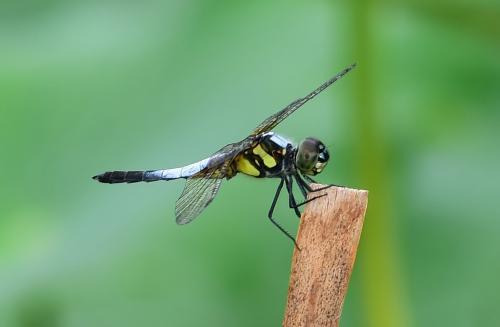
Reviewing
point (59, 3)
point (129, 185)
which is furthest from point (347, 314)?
point (59, 3)

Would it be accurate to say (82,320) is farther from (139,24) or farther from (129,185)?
(139,24)

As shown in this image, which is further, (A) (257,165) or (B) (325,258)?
(A) (257,165)

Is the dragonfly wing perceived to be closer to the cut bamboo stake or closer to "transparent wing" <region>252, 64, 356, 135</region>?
"transparent wing" <region>252, 64, 356, 135</region>

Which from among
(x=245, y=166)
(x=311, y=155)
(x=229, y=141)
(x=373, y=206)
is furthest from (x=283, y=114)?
(x=229, y=141)

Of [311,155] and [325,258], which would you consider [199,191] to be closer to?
[311,155]

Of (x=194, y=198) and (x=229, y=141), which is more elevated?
(x=229, y=141)

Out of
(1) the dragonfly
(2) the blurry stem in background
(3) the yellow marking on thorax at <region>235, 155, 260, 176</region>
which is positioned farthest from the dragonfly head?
(2) the blurry stem in background
